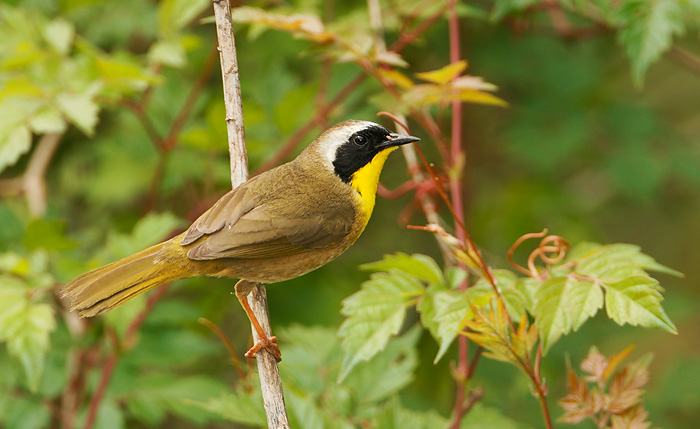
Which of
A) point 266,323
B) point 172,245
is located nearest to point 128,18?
point 172,245

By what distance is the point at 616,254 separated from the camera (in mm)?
2170

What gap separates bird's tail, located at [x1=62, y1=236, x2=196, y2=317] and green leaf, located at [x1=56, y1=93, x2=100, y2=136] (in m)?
0.59

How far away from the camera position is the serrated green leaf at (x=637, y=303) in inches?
74.4

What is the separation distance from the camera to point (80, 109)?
9.34ft

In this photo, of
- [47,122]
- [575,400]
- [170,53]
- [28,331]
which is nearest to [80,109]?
[47,122]

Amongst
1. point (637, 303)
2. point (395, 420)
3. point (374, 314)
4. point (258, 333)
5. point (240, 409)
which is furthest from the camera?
point (258, 333)

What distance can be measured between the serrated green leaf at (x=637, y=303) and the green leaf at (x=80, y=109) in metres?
2.07

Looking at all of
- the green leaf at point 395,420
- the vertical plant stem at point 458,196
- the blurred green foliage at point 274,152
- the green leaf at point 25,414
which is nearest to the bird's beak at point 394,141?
the vertical plant stem at point 458,196

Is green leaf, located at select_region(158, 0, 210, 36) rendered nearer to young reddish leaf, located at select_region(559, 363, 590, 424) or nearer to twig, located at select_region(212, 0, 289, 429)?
twig, located at select_region(212, 0, 289, 429)

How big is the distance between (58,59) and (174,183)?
0.99m

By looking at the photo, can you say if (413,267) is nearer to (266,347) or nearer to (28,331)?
(266,347)

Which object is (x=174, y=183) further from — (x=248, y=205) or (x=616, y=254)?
(x=616, y=254)

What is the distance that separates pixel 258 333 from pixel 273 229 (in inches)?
16.1

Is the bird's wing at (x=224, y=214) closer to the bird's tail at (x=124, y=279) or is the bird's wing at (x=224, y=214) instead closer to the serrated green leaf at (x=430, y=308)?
the bird's tail at (x=124, y=279)
